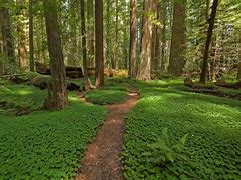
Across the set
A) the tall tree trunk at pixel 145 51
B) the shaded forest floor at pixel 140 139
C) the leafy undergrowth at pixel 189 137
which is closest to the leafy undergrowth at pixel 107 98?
the shaded forest floor at pixel 140 139

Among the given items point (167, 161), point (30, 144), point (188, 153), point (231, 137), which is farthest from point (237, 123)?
point (30, 144)

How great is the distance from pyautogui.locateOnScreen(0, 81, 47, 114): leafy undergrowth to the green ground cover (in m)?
0.82

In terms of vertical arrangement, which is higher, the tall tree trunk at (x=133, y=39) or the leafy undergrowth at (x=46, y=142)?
the tall tree trunk at (x=133, y=39)

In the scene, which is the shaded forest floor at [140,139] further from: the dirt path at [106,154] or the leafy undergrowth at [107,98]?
the leafy undergrowth at [107,98]

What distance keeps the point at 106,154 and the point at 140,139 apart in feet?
2.75

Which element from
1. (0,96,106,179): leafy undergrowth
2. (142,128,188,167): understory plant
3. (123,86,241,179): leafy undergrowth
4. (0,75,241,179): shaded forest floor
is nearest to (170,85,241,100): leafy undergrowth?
(0,75,241,179): shaded forest floor

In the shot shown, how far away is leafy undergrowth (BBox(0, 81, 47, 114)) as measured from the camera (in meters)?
8.59

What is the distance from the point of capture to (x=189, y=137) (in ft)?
18.8

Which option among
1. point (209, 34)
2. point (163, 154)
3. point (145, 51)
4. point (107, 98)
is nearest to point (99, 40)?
point (145, 51)

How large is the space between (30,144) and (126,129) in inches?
89.5

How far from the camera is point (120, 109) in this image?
8.06 metres

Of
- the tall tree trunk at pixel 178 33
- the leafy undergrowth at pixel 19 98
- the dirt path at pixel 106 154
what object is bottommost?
the dirt path at pixel 106 154

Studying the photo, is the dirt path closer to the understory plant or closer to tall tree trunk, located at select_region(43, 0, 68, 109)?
the understory plant

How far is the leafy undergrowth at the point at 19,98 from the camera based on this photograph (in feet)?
28.2
